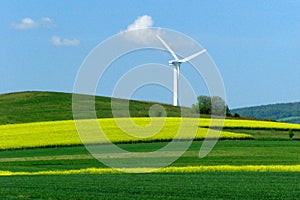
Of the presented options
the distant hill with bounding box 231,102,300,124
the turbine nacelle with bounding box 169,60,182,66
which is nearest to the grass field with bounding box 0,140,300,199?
the turbine nacelle with bounding box 169,60,182,66

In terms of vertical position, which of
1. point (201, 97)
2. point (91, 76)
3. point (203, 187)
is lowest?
point (203, 187)

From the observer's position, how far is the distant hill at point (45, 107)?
275 feet

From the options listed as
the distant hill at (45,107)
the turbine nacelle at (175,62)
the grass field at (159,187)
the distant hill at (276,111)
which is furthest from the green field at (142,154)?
the distant hill at (276,111)

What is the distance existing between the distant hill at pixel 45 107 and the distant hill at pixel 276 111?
74.6 meters

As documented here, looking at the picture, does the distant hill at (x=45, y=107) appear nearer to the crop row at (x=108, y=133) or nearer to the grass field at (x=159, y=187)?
the crop row at (x=108, y=133)

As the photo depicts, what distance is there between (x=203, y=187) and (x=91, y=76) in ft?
20.6

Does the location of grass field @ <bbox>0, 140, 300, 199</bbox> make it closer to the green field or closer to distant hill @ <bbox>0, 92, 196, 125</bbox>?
the green field

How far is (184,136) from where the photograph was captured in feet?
179

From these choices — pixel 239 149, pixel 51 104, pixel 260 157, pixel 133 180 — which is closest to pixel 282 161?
pixel 260 157

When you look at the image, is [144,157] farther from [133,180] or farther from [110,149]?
[133,180]

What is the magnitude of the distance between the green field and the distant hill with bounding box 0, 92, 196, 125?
137 millimetres

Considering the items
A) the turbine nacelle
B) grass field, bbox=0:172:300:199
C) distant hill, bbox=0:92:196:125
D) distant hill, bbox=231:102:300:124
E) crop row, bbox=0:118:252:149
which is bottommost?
grass field, bbox=0:172:300:199

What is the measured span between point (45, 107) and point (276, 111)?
103m

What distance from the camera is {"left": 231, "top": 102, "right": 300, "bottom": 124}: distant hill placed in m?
173
